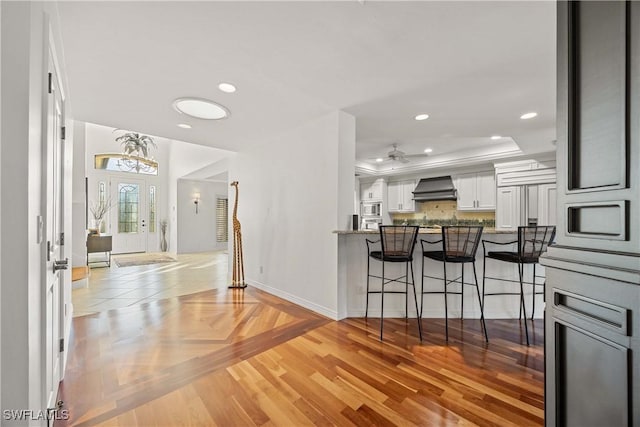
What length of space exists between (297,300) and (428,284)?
1703 millimetres

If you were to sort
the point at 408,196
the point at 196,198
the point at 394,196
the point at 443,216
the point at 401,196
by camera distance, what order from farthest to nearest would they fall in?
the point at 196,198
the point at 394,196
the point at 401,196
the point at 408,196
the point at 443,216

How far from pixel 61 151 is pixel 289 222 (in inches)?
98.3

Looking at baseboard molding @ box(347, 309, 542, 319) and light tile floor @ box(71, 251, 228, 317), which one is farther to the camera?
light tile floor @ box(71, 251, 228, 317)

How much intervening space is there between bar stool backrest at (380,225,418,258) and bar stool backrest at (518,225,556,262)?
1020 mm

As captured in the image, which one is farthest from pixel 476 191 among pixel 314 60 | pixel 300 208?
pixel 314 60

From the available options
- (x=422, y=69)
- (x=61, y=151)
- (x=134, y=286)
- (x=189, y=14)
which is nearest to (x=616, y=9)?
(x=422, y=69)

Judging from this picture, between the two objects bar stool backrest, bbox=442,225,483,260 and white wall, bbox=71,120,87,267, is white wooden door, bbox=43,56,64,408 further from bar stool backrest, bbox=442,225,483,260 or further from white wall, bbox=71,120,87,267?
white wall, bbox=71,120,87,267

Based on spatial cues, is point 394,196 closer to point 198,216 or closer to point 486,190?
point 486,190

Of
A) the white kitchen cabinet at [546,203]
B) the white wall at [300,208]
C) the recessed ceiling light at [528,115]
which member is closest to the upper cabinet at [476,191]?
the white kitchen cabinet at [546,203]

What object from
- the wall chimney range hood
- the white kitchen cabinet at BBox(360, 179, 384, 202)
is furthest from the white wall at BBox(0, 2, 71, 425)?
the white kitchen cabinet at BBox(360, 179, 384, 202)

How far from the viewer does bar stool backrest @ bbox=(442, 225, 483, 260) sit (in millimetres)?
2680

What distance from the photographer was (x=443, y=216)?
6.48 meters

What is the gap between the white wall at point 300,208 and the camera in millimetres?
3270

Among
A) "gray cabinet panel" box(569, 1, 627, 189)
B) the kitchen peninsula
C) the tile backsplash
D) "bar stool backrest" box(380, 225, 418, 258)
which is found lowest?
the kitchen peninsula
